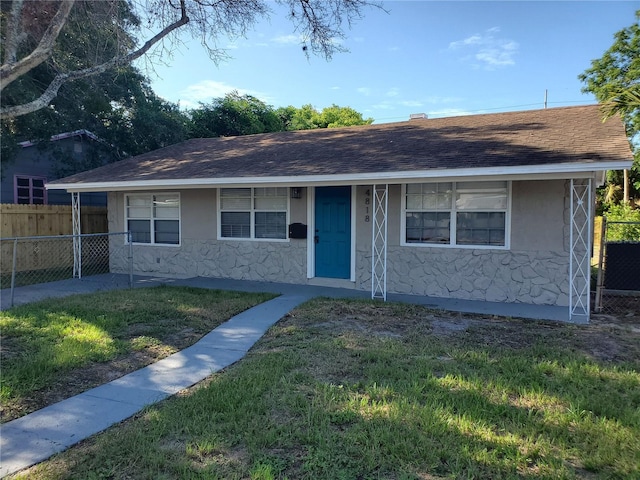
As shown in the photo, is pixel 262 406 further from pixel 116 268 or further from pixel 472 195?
pixel 116 268

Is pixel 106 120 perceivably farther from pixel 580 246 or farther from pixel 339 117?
pixel 339 117

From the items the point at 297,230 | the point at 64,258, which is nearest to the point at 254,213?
the point at 297,230

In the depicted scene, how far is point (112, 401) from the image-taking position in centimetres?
420

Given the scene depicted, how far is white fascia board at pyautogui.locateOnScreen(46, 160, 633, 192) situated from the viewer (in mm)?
6629

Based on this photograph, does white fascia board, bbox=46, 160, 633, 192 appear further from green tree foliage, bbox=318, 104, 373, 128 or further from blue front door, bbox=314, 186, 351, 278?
green tree foliage, bbox=318, 104, 373, 128

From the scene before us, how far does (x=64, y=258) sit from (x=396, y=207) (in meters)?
9.70

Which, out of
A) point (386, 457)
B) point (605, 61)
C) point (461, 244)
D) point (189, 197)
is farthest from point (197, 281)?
point (605, 61)

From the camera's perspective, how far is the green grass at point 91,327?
15.7 feet

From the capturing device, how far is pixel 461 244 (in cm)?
873

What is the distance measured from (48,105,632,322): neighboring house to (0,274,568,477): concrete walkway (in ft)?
1.87

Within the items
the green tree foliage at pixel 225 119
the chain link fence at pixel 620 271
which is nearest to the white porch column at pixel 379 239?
the chain link fence at pixel 620 271

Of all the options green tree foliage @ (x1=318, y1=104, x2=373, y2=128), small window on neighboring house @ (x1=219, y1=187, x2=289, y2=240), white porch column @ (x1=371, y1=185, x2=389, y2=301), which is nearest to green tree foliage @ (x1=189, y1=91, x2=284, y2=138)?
green tree foliage @ (x1=318, y1=104, x2=373, y2=128)

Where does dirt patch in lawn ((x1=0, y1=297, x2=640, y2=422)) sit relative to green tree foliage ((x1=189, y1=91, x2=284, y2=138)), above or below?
below

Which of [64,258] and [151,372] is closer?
[151,372]
